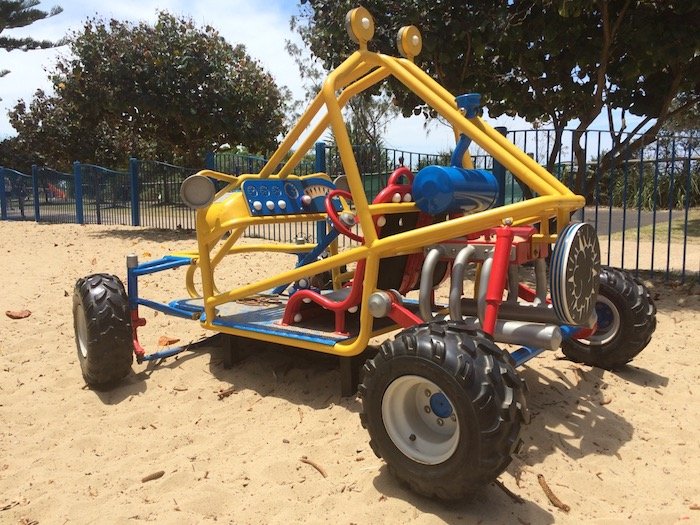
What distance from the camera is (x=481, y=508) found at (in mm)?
2297

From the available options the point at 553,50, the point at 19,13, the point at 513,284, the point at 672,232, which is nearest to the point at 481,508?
the point at 513,284

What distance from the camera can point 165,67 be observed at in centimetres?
1213

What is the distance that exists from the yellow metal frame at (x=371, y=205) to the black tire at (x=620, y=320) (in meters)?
0.73

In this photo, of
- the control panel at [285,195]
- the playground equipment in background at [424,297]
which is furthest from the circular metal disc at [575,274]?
the control panel at [285,195]

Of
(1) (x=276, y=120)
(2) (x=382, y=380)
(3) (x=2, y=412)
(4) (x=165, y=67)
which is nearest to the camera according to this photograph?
(2) (x=382, y=380)

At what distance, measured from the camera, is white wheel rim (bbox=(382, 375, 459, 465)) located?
2361 mm

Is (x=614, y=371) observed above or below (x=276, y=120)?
below

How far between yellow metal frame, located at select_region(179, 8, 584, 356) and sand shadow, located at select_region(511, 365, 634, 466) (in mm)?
895

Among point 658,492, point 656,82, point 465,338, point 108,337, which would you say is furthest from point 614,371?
point 656,82

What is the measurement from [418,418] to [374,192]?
282 inches

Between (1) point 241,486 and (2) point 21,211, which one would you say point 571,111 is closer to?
(1) point 241,486

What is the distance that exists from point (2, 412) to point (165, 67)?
9969mm

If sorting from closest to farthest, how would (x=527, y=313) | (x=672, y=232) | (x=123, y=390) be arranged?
1. (x=527, y=313)
2. (x=123, y=390)
3. (x=672, y=232)

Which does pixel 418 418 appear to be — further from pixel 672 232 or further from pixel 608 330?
pixel 672 232
